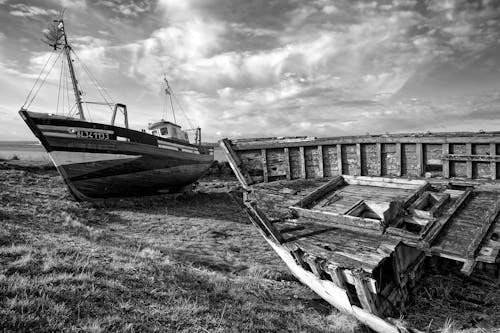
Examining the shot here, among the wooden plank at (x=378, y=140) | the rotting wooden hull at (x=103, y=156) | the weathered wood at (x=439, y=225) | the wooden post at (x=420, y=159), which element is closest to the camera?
the weathered wood at (x=439, y=225)

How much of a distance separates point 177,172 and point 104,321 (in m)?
14.1

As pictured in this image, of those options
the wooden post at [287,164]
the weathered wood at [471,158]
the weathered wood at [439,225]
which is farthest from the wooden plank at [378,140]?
the weathered wood at [439,225]

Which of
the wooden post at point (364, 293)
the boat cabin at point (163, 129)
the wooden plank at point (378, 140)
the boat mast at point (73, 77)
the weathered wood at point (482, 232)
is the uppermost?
the boat mast at point (73, 77)

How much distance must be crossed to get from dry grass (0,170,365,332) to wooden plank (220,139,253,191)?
7.33 ft

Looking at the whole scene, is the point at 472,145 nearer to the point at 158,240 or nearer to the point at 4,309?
the point at 158,240

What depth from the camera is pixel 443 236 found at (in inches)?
247

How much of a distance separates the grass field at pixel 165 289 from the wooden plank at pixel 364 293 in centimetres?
63

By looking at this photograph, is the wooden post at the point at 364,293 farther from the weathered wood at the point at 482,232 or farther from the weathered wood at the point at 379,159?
the weathered wood at the point at 379,159

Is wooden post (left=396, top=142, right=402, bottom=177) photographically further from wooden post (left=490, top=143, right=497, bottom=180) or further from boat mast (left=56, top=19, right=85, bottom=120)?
boat mast (left=56, top=19, right=85, bottom=120)

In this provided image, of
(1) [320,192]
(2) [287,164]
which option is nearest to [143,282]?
(1) [320,192]

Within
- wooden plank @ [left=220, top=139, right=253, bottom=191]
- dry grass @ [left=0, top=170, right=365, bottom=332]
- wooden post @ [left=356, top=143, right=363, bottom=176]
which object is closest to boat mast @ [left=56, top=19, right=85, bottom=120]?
dry grass @ [left=0, top=170, right=365, bottom=332]

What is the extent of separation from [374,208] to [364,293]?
3896 millimetres

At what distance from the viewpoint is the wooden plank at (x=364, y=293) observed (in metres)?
4.76

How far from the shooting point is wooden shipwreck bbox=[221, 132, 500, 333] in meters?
5.41
